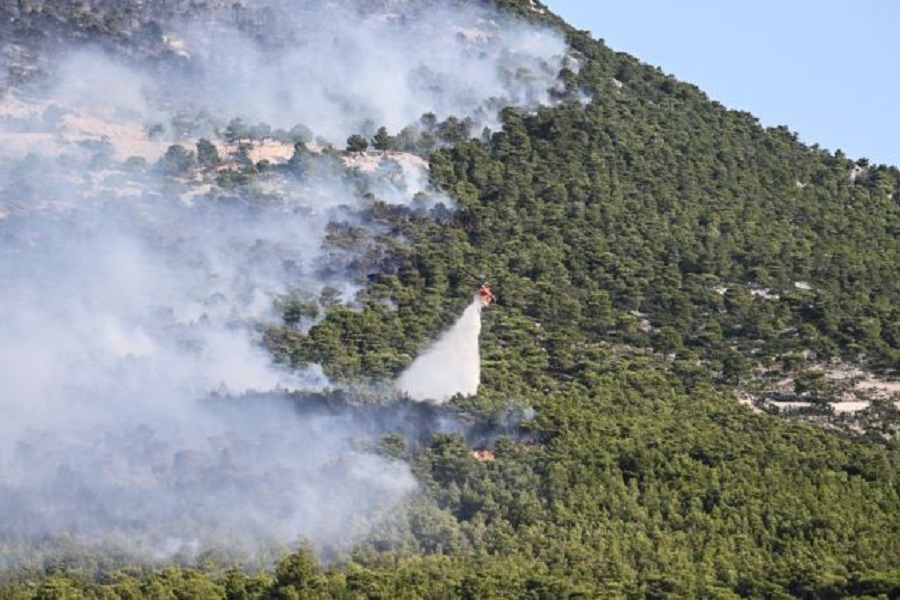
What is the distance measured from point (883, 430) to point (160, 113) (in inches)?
1675

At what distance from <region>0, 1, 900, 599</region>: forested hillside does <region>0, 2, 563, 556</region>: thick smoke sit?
1.24m

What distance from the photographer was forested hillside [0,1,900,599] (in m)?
70.4

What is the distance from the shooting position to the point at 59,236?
9944 cm

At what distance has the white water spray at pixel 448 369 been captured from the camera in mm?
85312

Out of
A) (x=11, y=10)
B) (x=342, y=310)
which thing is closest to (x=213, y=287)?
(x=342, y=310)

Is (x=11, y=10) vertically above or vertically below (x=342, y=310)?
above

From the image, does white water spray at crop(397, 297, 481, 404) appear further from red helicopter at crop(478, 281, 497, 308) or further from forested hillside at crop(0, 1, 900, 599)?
red helicopter at crop(478, 281, 497, 308)

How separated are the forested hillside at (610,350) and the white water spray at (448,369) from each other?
645mm

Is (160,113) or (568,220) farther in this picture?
(160,113)

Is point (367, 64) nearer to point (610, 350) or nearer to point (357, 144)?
point (357, 144)

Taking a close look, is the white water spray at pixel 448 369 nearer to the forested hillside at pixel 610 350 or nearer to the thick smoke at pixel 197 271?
the thick smoke at pixel 197 271

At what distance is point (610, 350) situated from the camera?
93188mm

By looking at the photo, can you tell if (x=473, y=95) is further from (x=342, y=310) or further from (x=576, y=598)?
(x=576, y=598)

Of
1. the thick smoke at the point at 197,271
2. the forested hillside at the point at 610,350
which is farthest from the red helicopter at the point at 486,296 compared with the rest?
the thick smoke at the point at 197,271
